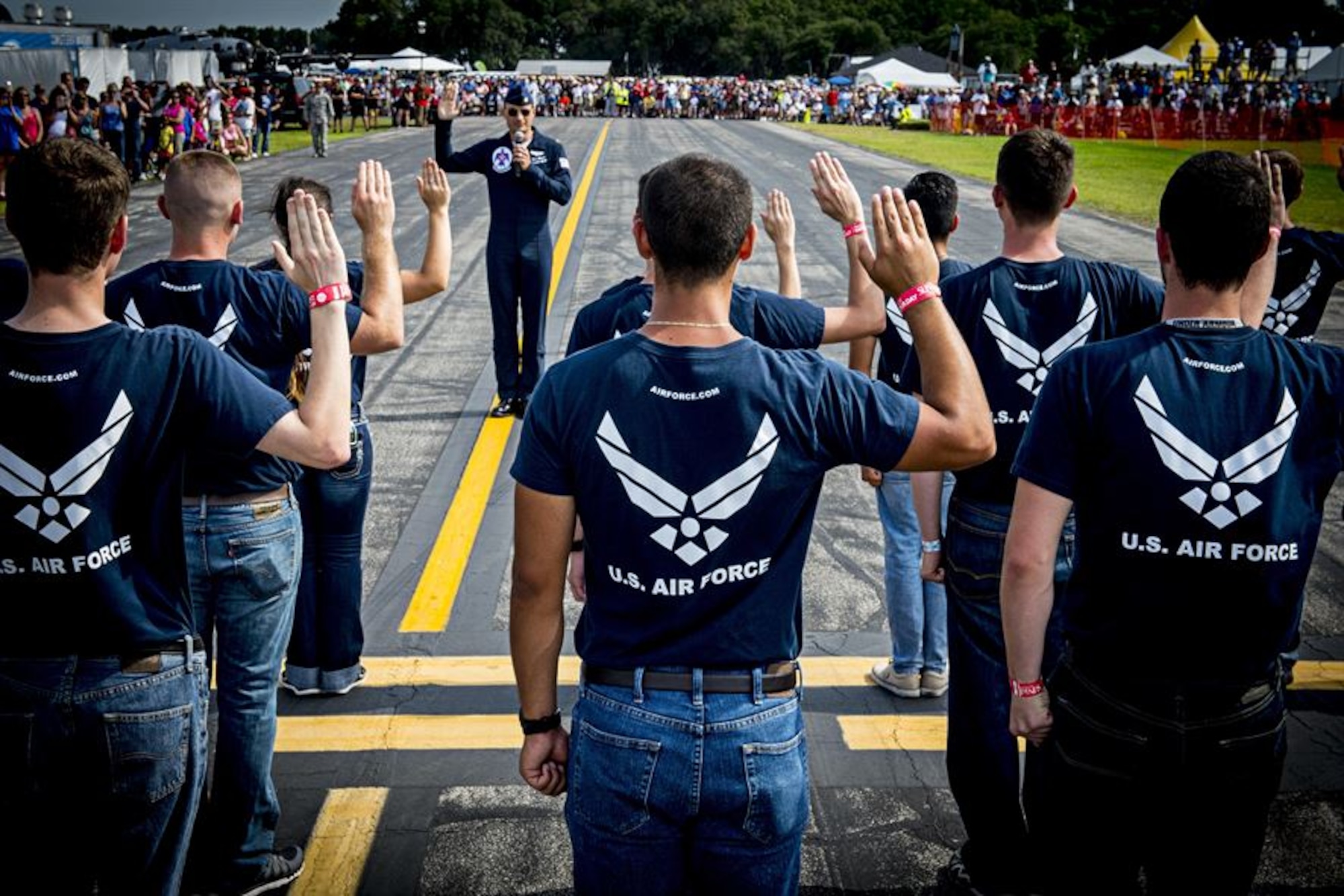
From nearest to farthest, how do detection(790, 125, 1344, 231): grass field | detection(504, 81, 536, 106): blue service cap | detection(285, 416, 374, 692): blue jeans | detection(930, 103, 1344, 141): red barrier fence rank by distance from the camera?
detection(285, 416, 374, 692): blue jeans → detection(504, 81, 536, 106): blue service cap → detection(790, 125, 1344, 231): grass field → detection(930, 103, 1344, 141): red barrier fence

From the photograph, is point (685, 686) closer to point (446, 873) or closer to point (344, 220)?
point (446, 873)

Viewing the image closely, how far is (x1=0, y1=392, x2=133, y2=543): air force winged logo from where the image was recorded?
2.75 metres

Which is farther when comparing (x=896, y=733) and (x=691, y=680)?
(x=896, y=733)

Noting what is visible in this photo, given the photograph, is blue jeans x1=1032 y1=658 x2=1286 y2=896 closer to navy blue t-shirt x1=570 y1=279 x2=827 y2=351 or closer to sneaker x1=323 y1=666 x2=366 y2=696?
navy blue t-shirt x1=570 y1=279 x2=827 y2=351

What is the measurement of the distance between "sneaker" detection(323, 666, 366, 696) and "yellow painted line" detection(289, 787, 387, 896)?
782 millimetres

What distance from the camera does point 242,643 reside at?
12.6 feet

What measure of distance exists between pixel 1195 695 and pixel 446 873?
8.02ft

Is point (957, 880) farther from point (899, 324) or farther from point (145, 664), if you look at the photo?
point (145, 664)

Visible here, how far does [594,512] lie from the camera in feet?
8.78

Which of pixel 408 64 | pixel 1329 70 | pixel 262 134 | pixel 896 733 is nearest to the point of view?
pixel 896 733

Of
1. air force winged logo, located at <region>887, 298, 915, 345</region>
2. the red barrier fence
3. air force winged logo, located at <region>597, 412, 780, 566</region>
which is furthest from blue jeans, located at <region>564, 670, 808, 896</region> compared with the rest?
the red barrier fence

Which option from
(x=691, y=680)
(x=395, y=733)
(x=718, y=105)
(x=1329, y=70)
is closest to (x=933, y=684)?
(x=395, y=733)

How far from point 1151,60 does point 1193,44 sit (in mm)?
3078

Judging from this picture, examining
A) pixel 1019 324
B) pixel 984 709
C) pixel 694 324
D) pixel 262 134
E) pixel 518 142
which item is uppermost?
pixel 262 134
